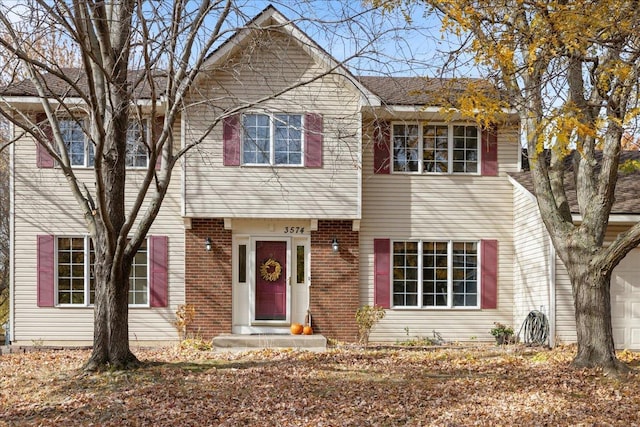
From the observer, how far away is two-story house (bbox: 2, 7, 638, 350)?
1359 centimetres

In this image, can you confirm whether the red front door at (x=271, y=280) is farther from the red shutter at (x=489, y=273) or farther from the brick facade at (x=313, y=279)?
the red shutter at (x=489, y=273)

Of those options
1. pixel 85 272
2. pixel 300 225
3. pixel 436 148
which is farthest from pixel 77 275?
pixel 436 148

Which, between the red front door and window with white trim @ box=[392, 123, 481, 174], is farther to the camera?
window with white trim @ box=[392, 123, 481, 174]

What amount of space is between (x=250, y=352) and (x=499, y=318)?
5603mm

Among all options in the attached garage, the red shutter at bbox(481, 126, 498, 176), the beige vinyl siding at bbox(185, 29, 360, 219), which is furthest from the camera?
the red shutter at bbox(481, 126, 498, 176)

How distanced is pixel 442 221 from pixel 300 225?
303 centimetres

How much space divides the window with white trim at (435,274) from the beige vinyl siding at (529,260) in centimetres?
86

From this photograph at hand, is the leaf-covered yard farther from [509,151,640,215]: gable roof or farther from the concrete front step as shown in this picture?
Result: [509,151,640,215]: gable roof

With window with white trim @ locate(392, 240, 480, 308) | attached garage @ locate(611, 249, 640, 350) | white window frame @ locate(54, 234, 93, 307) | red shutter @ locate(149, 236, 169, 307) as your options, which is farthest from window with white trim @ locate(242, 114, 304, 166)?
attached garage @ locate(611, 249, 640, 350)

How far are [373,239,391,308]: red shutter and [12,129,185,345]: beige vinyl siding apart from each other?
13.2 ft

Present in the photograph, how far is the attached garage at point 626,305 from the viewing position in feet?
42.0

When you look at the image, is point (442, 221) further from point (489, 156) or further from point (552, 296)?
point (552, 296)

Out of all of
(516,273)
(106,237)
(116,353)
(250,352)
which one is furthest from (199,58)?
(516,273)

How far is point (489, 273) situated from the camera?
14.3 m
